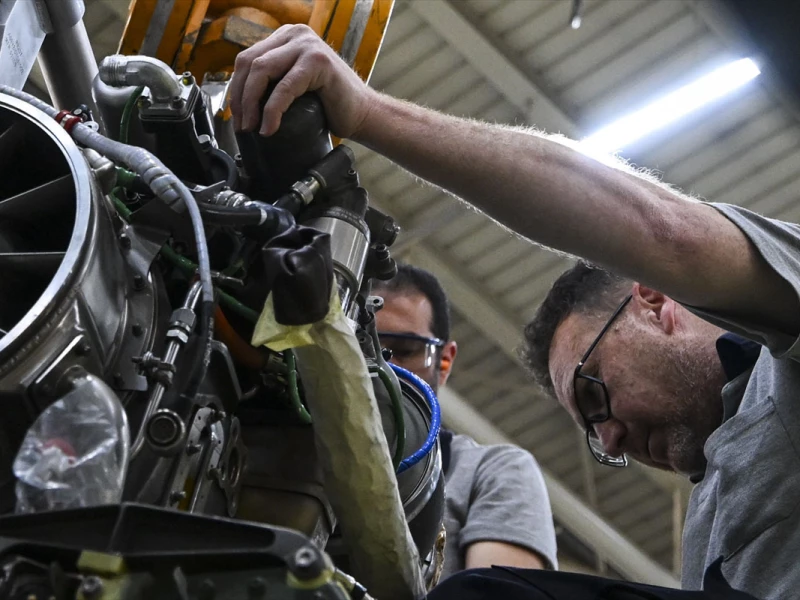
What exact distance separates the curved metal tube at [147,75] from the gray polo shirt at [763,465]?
2.46 ft

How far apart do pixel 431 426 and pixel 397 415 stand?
0.13 meters

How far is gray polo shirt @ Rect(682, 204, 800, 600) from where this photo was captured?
1.40 metres

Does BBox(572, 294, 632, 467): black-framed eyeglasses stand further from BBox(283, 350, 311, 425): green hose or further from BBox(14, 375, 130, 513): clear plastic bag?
BBox(14, 375, 130, 513): clear plastic bag

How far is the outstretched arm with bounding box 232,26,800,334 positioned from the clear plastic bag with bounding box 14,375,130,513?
0.56 metres

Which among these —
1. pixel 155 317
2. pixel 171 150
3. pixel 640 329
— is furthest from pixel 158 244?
pixel 640 329

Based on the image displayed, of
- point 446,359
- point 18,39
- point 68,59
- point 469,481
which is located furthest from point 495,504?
point 18,39

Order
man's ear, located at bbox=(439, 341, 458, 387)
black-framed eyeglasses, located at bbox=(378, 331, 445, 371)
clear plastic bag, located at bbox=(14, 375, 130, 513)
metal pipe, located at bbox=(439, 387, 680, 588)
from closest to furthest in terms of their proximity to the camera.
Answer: clear plastic bag, located at bbox=(14, 375, 130, 513) → black-framed eyeglasses, located at bbox=(378, 331, 445, 371) → man's ear, located at bbox=(439, 341, 458, 387) → metal pipe, located at bbox=(439, 387, 680, 588)

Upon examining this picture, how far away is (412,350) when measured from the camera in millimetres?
2693

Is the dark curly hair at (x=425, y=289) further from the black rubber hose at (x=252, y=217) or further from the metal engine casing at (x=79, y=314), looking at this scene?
the black rubber hose at (x=252, y=217)

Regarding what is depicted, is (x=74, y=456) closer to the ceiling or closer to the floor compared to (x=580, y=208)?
closer to the floor

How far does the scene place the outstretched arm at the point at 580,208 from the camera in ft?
4.63

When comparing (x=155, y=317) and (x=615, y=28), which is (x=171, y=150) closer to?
(x=155, y=317)

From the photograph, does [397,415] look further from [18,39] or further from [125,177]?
[18,39]

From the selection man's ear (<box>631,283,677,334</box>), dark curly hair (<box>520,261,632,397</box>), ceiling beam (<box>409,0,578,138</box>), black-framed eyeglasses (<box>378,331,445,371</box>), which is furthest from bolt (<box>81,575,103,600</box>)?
ceiling beam (<box>409,0,578,138</box>)
